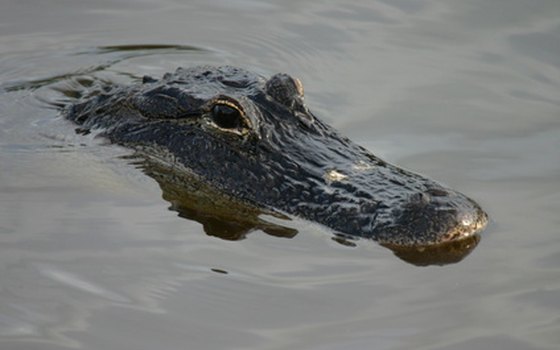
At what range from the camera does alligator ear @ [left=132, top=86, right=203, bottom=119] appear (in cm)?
846

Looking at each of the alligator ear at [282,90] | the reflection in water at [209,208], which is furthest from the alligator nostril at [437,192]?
the alligator ear at [282,90]

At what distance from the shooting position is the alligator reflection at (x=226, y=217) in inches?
→ 284

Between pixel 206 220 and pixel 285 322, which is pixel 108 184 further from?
pixel 285 322

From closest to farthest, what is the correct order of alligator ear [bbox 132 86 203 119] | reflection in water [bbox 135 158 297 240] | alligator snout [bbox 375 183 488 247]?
alligator snout [bbox 375 183 488 247], reflection in water [bbox 135 158 297 240], alligator ear [bbox 132 86 203 119]

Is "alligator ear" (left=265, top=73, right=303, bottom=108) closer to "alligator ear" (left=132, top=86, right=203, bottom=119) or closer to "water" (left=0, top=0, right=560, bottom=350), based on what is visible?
"alligator ear" (left=132, top=86, right=203, bottom=119)

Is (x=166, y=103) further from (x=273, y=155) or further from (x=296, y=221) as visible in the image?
(x=296, y=221)

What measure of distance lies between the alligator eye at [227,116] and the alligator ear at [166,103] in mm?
218

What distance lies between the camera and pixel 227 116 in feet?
26.8

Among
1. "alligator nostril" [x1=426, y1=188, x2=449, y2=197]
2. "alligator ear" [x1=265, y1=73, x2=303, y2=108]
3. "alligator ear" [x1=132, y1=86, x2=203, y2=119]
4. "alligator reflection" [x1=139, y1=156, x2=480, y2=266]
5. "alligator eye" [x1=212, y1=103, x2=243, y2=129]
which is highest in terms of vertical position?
"alligator ear" [x1=265, y1=73, x2=303, y2=108]

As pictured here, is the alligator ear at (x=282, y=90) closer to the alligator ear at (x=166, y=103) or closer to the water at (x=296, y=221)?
the alligator ear at (x=166, y=103)

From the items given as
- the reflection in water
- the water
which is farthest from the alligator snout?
the reflection in water

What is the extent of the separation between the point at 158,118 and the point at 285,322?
2725mm

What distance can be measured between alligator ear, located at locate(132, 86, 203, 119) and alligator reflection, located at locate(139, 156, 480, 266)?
1.28ft

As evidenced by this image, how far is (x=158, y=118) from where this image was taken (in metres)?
8.69
